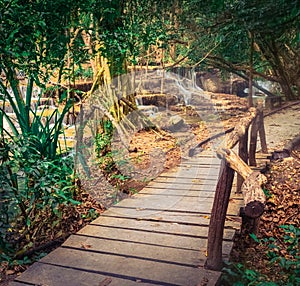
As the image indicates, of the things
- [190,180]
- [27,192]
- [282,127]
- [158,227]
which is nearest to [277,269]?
[158,227]

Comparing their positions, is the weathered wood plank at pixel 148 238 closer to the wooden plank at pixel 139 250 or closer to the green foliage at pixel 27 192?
the wooden plank at pixel 139 250

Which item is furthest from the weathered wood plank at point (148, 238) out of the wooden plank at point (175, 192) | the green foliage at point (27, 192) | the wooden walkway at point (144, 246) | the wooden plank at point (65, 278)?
the wooden plank at point (175, 192)

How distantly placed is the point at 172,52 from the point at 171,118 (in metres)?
2.56

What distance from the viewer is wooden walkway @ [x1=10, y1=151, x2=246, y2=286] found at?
7.71 feet

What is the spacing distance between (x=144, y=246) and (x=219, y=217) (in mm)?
679

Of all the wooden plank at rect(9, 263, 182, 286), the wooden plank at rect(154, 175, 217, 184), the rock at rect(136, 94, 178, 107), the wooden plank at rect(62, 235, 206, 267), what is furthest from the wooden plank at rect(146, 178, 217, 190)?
the rock at rect(136, 94, 178, 107)

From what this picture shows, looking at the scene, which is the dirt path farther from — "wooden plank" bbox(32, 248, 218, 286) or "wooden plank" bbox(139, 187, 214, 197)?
"wooden plank" bbox(32, 248, 218, 286)

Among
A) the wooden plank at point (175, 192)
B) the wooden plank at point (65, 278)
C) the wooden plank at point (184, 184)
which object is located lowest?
the wooden plank at point (65, 278)

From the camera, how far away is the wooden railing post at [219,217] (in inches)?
92.0

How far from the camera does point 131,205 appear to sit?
3.63m

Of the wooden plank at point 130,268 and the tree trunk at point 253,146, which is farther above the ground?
the tree trunk at point 253,146

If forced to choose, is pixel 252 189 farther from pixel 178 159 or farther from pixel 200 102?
pixel 200 102

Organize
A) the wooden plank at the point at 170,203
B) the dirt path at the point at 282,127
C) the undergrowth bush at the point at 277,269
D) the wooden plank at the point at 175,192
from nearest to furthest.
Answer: the undergrowth bush at the point at 277,269 < the wooden plank at the point at 170,203 < the wooden plank at the point at 175,192 < the dirt path at the point at 282,127

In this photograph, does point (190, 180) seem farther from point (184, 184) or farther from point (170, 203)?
point (170, 203)
